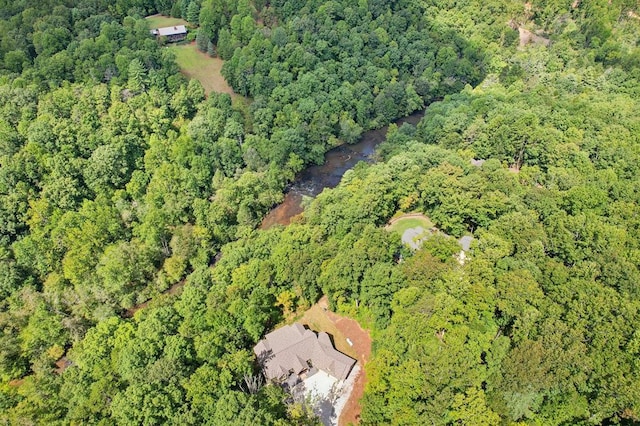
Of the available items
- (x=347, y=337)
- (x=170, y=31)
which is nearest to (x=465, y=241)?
(x=347, y=337)

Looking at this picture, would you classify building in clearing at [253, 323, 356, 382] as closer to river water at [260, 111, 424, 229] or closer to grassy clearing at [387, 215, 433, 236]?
grassy clearing at [387, 215, 433, 236]

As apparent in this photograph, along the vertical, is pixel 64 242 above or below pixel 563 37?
below

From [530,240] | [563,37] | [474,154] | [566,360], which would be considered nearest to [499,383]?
[566,360]

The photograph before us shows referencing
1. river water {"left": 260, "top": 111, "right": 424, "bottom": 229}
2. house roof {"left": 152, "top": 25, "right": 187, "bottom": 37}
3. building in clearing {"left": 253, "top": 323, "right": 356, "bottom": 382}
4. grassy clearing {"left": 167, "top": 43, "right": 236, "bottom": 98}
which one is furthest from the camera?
house roof {"left": 152, "top": 25, "right": 187, "bottom": 37}

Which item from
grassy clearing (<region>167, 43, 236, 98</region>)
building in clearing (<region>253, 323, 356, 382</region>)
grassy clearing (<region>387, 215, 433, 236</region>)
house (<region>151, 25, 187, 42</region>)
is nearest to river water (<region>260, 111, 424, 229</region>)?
grassy clearing (<region>387, 215, 433, 236</region>)

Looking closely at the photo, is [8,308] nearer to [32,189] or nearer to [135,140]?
[32,189]

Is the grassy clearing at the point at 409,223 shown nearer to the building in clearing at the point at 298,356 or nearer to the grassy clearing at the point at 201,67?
the building in clearing at the point at 298,356
